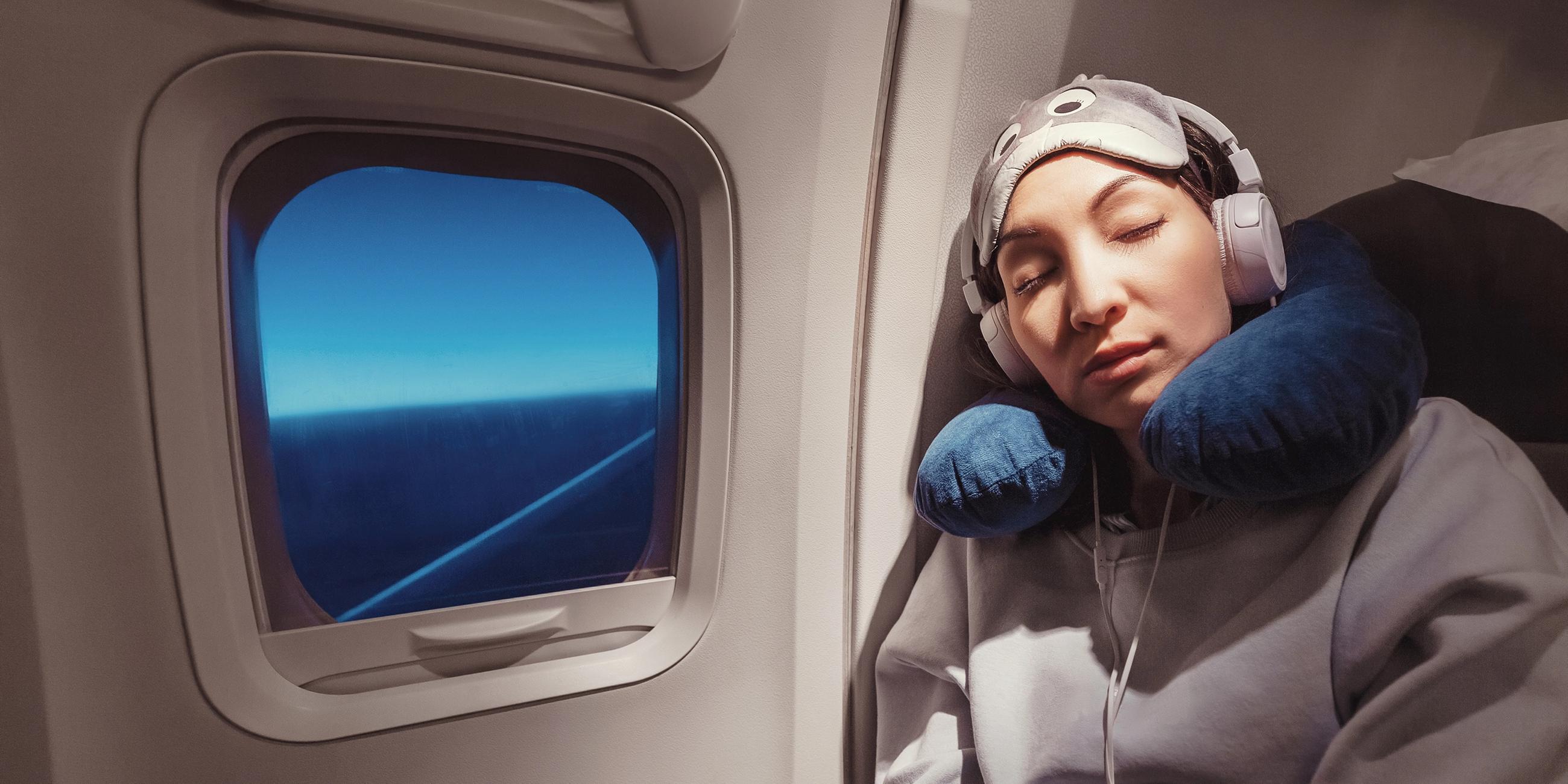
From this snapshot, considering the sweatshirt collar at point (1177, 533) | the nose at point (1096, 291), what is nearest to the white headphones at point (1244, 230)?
the nose at point (1096, 291)

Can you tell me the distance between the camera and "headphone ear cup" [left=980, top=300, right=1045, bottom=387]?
0.88 meters

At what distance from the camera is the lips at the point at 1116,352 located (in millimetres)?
715

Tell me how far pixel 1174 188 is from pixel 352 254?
100cm

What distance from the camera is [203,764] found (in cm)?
88

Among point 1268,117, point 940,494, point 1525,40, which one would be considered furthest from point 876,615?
point 1525,40

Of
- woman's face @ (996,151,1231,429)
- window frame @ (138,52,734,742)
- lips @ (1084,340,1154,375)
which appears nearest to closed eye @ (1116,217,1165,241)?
woman's face @ (996,151,1231,429)

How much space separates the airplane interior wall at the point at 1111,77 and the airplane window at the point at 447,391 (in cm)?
34

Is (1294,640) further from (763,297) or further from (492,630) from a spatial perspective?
(492,630)

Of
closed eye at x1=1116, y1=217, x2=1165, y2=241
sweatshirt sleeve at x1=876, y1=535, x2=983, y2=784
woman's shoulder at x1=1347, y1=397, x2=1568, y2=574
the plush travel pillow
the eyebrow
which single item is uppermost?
the eyebrow

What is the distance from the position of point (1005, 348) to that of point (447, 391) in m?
0.75

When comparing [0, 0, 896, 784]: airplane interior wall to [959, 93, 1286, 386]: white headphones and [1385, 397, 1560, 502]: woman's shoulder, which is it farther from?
[1385, 397, 1560, 502]: woman's shoulder

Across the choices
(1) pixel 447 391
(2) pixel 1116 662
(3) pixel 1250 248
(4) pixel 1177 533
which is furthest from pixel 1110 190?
(1) pixel 447 391

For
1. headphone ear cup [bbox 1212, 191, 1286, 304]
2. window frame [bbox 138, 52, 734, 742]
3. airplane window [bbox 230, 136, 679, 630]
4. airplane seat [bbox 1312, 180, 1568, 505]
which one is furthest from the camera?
airplane window [bbox 230, 136, 679, 630]

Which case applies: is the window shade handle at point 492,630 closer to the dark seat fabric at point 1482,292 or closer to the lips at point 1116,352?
the lips at point 1116,352
